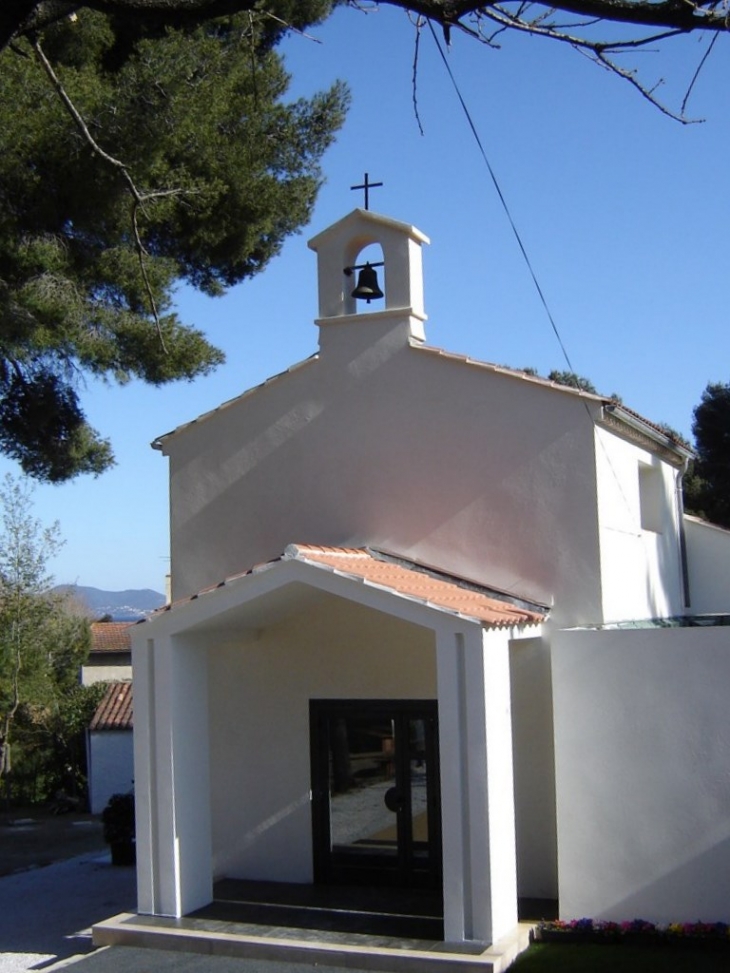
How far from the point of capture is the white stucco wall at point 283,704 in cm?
1277

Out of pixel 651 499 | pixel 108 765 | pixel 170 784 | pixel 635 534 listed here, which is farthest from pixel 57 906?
pixel 108 765

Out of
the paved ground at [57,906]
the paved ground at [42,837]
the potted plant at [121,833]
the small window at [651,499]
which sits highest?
the small window at [651,499]

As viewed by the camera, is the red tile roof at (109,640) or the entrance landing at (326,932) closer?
the entrance landing at (326,932)

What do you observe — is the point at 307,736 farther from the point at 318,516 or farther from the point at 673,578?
the point at 673,578

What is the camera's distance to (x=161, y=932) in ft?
36.2

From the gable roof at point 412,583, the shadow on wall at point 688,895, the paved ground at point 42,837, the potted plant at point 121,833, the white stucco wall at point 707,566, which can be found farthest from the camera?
the paved ground at point 42,837

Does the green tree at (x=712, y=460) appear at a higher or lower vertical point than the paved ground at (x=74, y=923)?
higher

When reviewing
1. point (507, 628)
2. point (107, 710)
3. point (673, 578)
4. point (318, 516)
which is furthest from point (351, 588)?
point (107, 710)

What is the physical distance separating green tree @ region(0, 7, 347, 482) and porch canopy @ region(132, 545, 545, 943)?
4.32m

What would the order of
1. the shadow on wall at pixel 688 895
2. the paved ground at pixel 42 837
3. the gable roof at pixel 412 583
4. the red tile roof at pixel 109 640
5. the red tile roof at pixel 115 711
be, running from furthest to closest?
the red tile roof at pixel 109 640 < the red tile roof at pixel 115 711 < the paved ground at pixel 42 837 < the shadow on wall at pixel 688 895 < the gable roof at pixel 412 583

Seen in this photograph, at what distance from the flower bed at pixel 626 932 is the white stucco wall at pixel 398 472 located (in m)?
3.14

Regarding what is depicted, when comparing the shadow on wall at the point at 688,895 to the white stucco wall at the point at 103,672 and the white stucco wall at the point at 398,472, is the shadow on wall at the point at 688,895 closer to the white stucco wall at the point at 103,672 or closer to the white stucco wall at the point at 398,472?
the white stucco wall at the point at 398,472

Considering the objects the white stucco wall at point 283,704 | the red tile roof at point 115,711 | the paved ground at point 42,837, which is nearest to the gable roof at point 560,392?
the white stucco wall at point 283,704

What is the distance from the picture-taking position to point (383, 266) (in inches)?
531
